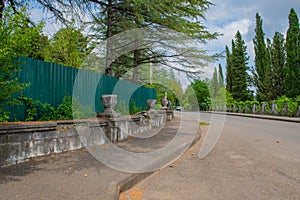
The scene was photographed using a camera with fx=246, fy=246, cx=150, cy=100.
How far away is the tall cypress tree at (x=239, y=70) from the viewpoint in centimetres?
4672

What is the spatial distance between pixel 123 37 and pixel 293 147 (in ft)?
29.5

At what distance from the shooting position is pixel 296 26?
33375 millimetres

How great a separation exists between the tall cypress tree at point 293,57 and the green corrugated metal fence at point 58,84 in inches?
1182

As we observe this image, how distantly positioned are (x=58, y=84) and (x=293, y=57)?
112ft

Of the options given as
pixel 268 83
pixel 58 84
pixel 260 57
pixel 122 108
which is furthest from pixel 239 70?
pixel 58 84

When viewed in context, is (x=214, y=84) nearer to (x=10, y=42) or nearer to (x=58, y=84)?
(x=58, y=84)

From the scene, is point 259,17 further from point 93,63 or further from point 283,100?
point 93,63

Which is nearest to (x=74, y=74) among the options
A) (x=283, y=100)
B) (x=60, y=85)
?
(x=60, y=85)

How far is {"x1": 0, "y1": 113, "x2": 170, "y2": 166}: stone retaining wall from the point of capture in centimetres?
442

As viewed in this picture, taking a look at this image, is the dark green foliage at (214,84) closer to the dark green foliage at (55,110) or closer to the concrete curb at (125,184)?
the dark green foliage at (55,110)

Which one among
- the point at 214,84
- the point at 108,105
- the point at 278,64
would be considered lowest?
the point at 108,105

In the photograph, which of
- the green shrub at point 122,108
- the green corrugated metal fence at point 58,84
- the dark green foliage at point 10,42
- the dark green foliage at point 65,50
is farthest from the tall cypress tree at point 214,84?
the dark green foliage at point 10,42

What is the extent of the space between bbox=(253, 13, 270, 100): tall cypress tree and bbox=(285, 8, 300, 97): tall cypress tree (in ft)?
15.7

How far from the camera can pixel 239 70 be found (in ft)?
154
